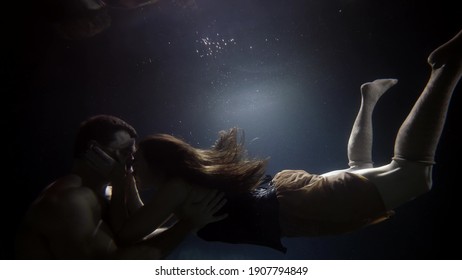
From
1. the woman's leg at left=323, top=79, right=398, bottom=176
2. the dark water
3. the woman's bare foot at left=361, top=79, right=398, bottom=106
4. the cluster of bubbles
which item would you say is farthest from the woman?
the cluster of bubbles

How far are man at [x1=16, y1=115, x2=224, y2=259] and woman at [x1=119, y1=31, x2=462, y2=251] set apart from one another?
0.30ft

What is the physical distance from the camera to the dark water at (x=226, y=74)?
3.15 metres

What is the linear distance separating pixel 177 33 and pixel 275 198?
8.63 ft

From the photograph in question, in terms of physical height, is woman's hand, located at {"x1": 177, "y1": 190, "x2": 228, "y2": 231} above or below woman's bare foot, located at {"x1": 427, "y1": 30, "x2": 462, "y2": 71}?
below

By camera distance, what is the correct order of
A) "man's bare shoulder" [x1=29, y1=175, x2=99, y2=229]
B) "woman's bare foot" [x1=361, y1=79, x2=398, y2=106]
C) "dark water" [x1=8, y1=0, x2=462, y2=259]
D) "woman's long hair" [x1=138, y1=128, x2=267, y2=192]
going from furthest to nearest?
"dark water" [x1=8, y1=0, x2=462, y2=259], "woman's bare foot" [x1=361, y1=79, x2=398, y2=106], "woman's long hair" [x1=138, y1=128, x2=267, y2=192], "man's bare shoulder" [x1=29, y1=175, x2=99, y2=229]

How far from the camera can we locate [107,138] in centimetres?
150

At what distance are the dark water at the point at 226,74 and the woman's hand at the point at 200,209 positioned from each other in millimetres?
920

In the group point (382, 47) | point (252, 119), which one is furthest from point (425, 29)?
point (252, 119)

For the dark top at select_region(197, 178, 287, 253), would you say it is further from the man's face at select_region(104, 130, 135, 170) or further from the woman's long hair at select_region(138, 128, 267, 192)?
the man's face at select_region(104, 130, 135, 170)

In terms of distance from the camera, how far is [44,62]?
315 centimetres

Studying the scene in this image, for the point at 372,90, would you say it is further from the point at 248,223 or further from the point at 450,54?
the point at 248,223

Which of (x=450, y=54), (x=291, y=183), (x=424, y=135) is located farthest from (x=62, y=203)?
(x=450, y=54)

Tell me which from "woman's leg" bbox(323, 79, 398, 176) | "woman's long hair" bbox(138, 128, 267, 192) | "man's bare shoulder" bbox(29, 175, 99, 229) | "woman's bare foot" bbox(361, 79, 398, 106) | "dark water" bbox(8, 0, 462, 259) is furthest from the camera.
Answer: "dark water" bbox(8, 0, 462, 259)

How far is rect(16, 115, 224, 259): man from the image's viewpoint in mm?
1341
